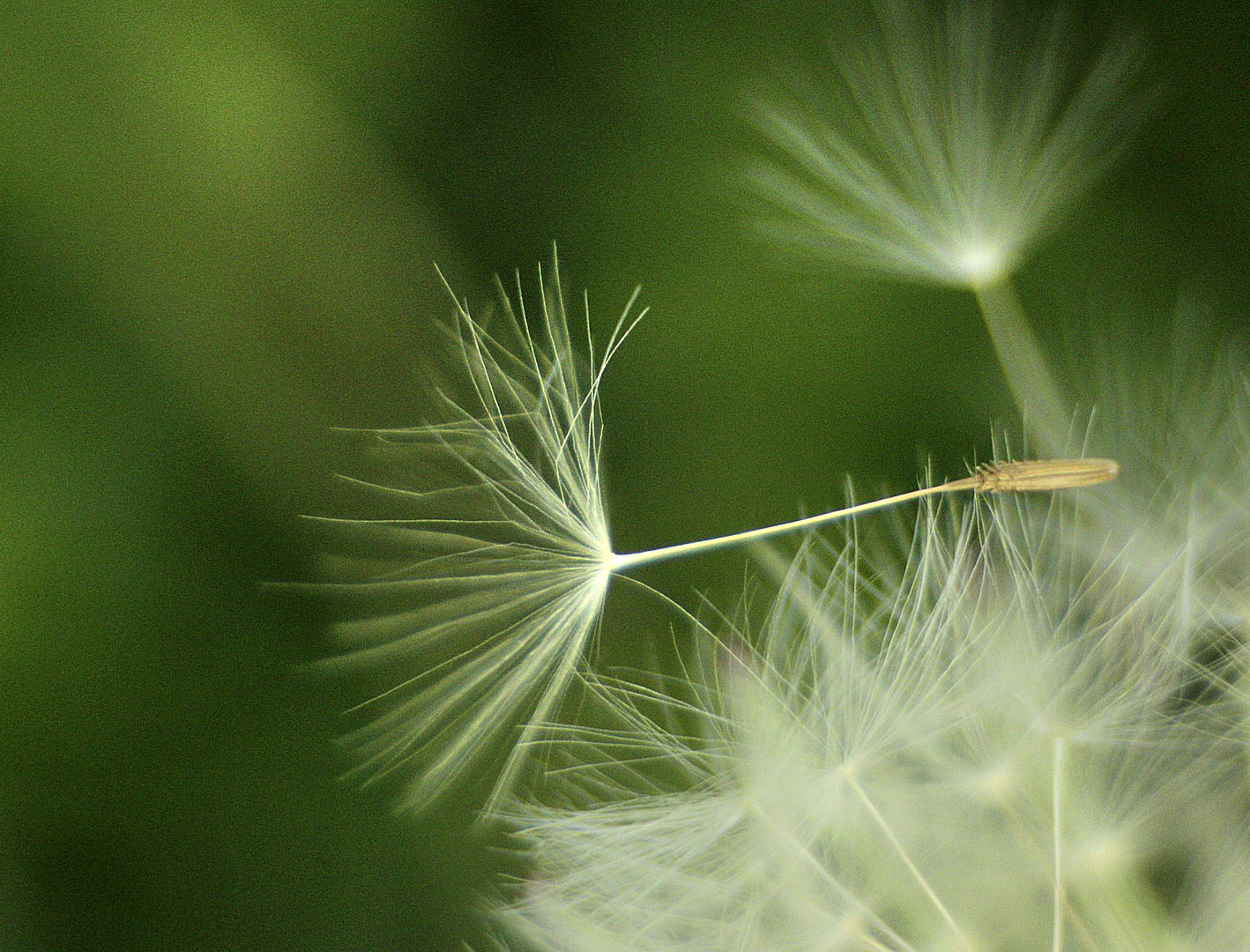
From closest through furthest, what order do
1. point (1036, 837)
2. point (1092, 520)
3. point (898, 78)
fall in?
1. point (1036, 837)
2. point (1092, 520)
3. point (898, 78)

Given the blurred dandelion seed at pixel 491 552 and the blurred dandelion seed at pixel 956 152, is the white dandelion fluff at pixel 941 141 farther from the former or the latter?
the blurred dandelion seed at pixel 491 552

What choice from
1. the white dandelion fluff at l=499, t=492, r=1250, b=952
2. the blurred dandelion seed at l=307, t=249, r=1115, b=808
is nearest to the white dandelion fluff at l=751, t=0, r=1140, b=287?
the blurred dandelion seed at l=307, t=249, r=1115, b=808

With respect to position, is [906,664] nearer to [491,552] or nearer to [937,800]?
[937,800]

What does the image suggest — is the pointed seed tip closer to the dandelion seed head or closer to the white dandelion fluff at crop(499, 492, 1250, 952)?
the white dandelion fluff at crop(499, 492, 1250, 952)

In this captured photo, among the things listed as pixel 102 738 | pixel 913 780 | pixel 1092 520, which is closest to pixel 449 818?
pixel 102 738

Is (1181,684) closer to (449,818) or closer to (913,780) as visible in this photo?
(913,780)

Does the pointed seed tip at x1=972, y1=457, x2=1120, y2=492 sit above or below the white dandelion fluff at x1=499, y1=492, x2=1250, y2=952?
above
